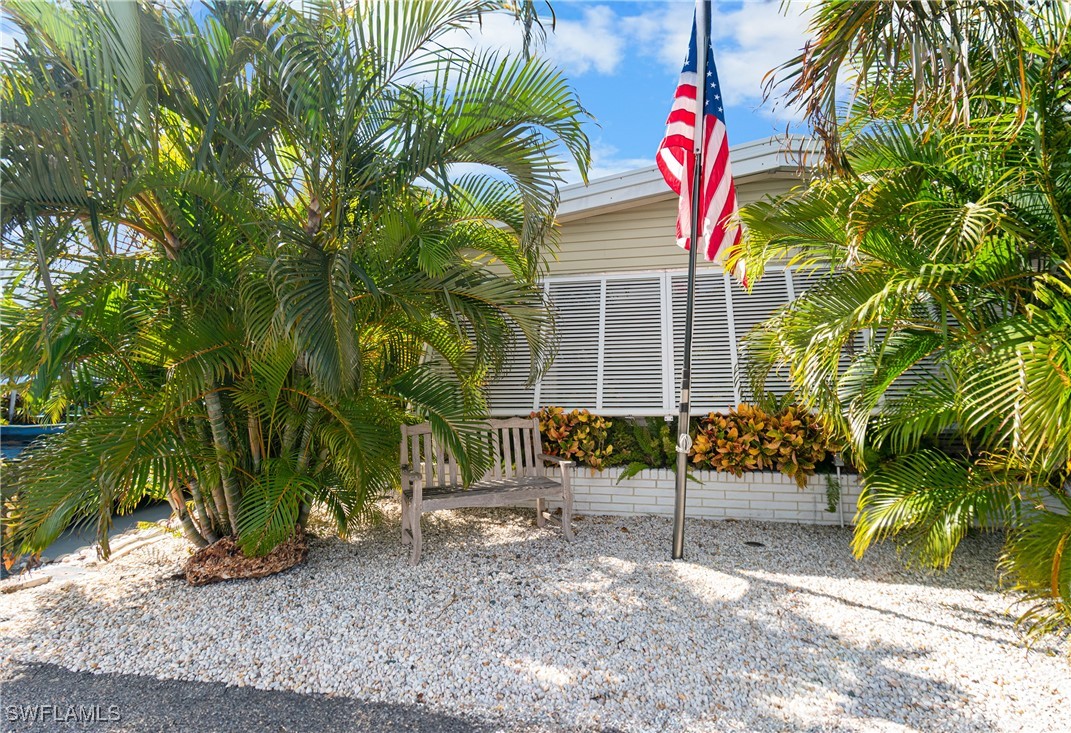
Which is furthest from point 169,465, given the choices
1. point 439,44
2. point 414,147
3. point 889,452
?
point 889,452

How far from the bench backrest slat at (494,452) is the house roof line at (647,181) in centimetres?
246

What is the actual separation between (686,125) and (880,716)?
3653 millimetres

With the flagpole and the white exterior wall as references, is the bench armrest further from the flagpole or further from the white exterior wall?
the flagpole

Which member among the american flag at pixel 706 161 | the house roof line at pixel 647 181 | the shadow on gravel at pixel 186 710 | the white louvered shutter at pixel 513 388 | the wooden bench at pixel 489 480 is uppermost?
the house roof line at pixel 647 181

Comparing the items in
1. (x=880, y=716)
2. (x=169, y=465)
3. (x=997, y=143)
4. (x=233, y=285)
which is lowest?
(x=880, y=716)

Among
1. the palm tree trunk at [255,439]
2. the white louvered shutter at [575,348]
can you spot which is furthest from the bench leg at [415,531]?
the white louvered shutter at [575,348]

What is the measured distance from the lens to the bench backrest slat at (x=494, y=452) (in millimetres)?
5188

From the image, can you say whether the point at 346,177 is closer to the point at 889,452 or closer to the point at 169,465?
the point at 169,465

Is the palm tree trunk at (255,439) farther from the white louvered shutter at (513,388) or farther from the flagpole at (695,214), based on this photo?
the flagpole at (695,214)

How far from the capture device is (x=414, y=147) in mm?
4051

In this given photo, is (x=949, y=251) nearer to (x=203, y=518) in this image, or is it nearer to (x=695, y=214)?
(x=695, y=214)

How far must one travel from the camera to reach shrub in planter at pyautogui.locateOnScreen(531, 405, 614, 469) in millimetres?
5988

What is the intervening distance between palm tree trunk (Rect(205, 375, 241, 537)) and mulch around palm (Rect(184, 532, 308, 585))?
14cm

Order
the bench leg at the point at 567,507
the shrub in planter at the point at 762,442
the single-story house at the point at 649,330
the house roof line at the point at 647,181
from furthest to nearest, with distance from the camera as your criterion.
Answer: the house roof line at the point at 647,181 → the single-story house at the point at 649,330 → the shrub in planter at the point at 762,442 → the bench leg at the point at 567,507
